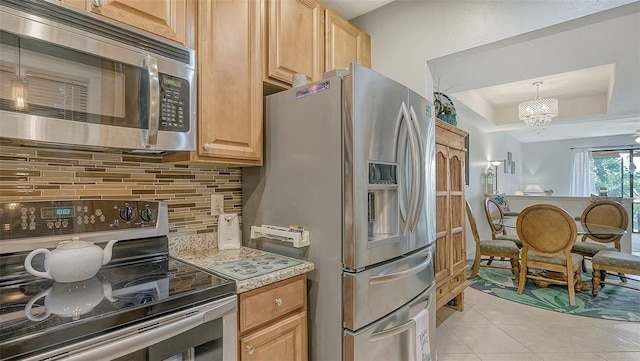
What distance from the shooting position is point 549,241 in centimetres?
322

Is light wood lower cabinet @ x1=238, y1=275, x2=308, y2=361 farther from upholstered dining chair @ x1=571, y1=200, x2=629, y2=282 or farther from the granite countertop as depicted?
upholstered dining chair @ x1=571, y1=200, x2=629, y2=282

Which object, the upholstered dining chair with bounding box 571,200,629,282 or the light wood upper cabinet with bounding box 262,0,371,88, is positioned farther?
the upholstered dining chair with bounding box 571,200,629,282

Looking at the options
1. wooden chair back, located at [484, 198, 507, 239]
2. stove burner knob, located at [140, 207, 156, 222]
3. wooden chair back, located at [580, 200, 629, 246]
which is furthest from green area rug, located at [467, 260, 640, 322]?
stove burner knob, located at [140, 207, 156, 222]

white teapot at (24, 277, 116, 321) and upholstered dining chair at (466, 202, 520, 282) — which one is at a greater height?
white teapot at (24, 277, 116, 321)

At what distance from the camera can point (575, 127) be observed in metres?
6.30

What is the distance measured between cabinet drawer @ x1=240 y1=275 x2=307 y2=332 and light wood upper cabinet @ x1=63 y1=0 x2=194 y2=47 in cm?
109

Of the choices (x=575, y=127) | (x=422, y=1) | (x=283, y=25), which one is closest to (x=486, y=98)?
(x=575, y=127)

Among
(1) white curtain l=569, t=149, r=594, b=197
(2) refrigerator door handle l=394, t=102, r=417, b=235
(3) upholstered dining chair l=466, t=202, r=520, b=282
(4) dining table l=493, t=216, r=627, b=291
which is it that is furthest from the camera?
(1) white curtain l=569, t=149, r=594, b=197

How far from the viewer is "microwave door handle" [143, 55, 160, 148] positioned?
1.18 metres

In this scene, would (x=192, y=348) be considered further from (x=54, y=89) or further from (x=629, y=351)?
(x=629, y=351)

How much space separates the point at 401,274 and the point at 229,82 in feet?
4.09

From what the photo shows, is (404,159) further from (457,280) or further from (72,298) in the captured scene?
(457,280)

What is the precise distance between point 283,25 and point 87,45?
961 millimetres

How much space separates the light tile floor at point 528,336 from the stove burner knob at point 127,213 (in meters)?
2.10
